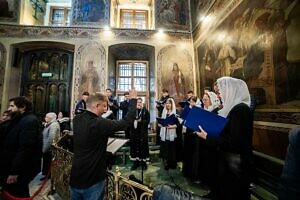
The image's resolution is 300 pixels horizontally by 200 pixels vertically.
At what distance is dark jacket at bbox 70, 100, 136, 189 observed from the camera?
1896 mm

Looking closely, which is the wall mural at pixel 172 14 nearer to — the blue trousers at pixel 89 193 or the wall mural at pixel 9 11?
the wall mural at pixel 9 11

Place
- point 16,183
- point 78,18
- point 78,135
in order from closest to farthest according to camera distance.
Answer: point 78,135
point 16,183
point 78,18

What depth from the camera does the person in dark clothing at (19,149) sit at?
238 cm

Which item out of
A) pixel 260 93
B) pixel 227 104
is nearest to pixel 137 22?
pixel 260 93

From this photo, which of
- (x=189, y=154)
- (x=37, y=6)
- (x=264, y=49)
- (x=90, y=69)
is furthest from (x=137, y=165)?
(x=37, y=6)

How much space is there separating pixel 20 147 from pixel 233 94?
2.66 meters

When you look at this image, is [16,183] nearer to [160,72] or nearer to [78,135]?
[78,135]

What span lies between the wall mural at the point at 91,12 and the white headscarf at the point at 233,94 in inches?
351

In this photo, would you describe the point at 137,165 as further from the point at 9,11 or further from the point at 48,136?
the point at 9,11

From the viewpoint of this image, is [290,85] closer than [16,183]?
No

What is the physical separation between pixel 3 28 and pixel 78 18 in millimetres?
3459

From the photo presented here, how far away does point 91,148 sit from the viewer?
75.8 inches

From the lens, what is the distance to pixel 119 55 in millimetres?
10680

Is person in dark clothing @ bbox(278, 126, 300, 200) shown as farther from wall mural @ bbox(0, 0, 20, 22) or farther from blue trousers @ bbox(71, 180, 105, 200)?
wall mural @ bbox(0, 0, 20, 22)
